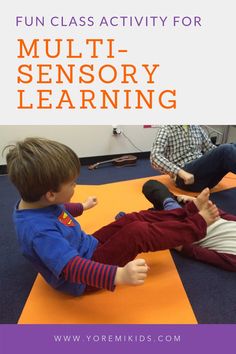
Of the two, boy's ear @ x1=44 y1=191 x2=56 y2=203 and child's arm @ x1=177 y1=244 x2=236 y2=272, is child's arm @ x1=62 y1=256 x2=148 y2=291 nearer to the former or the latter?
boy's ear @ x1=44 y1=191 x2=56 y2=203

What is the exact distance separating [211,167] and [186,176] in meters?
0.17

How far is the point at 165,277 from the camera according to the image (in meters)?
1.21

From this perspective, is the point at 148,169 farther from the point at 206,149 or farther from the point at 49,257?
the point at 49,257

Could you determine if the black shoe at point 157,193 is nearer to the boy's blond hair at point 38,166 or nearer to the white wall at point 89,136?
the boy's blond hair at point 38,166

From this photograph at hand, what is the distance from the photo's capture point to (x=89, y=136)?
9.52 ft

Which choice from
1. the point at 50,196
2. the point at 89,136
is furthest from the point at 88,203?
the point at 89,136

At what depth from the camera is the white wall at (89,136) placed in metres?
2.62

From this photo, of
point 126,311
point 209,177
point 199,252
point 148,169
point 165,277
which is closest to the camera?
point 126,311

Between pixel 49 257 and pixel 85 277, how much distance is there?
0.12 meters

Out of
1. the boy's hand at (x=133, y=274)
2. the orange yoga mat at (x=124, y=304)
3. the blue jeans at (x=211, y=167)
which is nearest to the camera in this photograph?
the boy's hand at (x=133, y=274)

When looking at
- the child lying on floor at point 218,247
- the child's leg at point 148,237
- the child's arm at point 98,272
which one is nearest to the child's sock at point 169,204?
the child lying on floor at point 218,247
